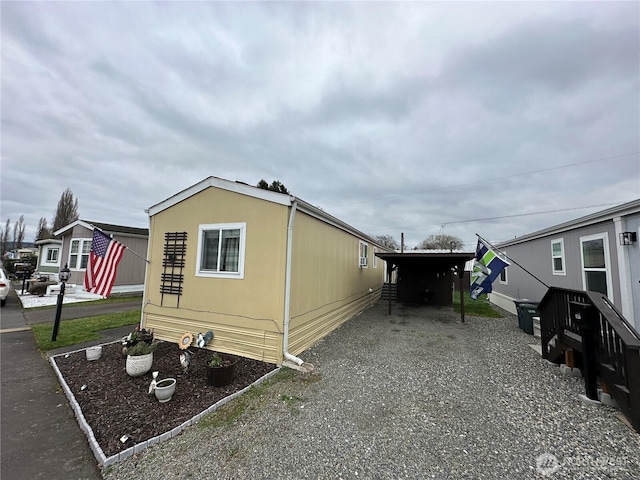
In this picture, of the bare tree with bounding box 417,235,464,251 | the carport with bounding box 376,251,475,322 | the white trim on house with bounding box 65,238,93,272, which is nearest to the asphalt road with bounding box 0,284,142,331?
the white trim on house with bounding box 65,238,93,272

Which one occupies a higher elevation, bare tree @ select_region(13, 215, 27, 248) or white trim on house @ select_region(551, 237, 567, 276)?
bare tree @ select_region(13, 215, 27, 248)

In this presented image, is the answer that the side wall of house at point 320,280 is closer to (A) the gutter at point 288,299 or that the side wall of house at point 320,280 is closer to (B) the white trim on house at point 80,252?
(A) the gutter at point 288,299

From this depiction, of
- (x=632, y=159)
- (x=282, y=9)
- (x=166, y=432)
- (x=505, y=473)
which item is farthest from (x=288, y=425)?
(x=632, y=159)

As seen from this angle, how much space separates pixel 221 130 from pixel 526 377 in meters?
12.2

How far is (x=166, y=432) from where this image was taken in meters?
2.88

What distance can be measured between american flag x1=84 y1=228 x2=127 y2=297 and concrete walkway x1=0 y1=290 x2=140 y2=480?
1665mm

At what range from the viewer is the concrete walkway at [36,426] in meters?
2.46

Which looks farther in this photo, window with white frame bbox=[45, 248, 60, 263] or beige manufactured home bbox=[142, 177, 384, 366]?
window with white frame bbox=[45, 248, 60, 263]

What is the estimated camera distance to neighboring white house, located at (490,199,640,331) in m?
5.05

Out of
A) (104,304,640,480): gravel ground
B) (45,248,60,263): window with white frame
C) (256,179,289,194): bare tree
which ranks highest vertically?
(256,179,289,194): bare tree

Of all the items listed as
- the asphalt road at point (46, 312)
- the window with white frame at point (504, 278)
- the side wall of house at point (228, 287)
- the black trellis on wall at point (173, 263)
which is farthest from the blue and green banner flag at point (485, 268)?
the asphalt road at point (46, 312)

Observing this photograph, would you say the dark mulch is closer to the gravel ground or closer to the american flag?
the gravel ground

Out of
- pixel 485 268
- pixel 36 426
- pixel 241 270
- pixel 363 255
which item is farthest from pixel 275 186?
pixel 36 426

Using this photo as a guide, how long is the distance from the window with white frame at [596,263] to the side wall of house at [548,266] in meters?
0.08
